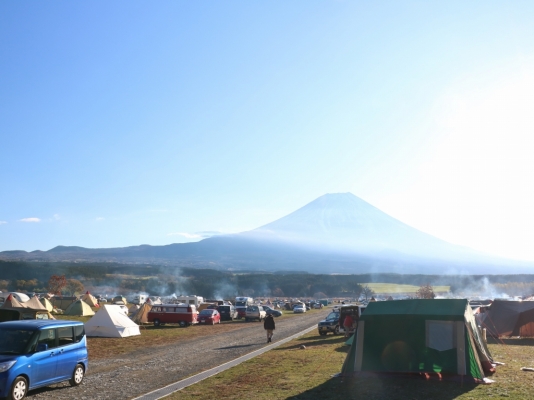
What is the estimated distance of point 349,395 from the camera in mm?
11180

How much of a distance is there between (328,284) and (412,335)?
466 ft

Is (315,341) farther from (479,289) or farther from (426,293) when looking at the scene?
(479,289)

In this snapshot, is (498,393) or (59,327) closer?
(498,393)

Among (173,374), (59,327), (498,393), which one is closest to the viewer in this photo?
(498,393)

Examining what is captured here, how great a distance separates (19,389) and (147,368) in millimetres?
5978

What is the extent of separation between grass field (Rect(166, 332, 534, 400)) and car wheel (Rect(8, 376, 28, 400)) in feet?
9.76

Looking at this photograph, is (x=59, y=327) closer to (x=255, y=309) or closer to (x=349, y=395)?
(x=349, y=395)

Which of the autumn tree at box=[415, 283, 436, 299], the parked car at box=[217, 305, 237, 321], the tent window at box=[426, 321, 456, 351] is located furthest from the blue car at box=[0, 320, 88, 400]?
the autumn tree at box=[415, 283, 436, 299]

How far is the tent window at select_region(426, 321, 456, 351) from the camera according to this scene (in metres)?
12.8

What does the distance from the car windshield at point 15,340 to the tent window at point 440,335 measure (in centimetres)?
945

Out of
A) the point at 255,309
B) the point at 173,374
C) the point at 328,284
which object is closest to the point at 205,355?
the point at 173,374

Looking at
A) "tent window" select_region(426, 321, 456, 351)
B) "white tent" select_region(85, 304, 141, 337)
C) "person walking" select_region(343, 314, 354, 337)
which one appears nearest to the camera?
"tent window" select_region(426, 321, 456, 351)

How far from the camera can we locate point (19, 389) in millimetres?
10641

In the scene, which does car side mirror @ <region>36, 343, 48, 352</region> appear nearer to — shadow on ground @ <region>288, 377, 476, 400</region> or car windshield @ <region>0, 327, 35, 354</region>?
car windshield @ <region>0, 327, 35, 354</region>
